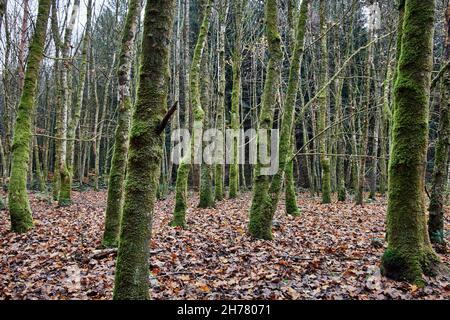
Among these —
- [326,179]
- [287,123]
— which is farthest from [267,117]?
[326,179]

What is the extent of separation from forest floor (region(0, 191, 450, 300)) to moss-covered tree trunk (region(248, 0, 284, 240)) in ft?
1.23

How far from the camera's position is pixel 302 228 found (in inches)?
364

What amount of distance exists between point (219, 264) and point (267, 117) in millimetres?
3482

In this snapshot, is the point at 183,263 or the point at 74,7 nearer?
the point at 183,263

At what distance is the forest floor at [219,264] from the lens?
468cm

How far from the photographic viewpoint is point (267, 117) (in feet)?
25.5

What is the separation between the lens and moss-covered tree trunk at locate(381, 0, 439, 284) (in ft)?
15.6

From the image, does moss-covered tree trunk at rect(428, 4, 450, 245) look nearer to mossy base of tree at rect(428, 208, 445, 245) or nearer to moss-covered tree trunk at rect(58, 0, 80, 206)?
mossy base of tree at rect(428, 208, 445, 245)

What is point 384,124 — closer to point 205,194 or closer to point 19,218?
point 205,194

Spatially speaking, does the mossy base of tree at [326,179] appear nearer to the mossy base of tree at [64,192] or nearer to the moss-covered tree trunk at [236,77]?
the moss-covered tree trunk at [236,77]

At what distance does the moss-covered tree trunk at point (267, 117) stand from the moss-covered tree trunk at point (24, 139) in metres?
5.71
